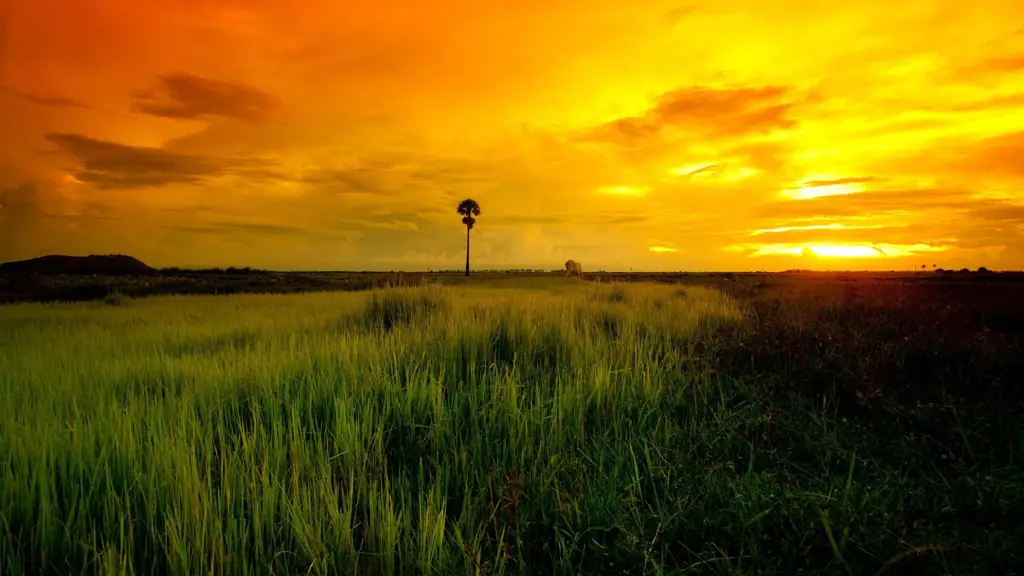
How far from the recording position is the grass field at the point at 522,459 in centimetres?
180

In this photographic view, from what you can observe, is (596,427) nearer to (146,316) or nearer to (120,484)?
(120,484)

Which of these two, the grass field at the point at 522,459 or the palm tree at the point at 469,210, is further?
the palm tree at the point at 469,210

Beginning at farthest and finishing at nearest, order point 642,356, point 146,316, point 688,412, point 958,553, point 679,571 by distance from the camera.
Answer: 1. point 146,316
2. point 642,356
3. point 688,412
4. point 679,571
5. point 958,553

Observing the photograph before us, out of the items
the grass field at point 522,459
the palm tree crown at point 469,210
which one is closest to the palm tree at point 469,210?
the palm tree crown at point 469,210

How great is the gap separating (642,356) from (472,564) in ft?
11.6

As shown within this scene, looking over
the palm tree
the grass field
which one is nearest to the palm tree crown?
the palm tree

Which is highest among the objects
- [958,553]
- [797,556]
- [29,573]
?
[958,553]

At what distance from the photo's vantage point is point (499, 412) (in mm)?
3209

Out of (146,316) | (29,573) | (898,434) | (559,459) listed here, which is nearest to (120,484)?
(29,573)

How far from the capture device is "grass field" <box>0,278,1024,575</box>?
70.7 inches

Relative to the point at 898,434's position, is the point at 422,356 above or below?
above

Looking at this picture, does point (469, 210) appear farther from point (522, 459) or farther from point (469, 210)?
point (522, 459)

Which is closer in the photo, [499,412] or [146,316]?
[499,412]

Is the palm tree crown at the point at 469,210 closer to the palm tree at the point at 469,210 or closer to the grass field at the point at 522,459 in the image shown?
the palm tree at the point at 469,210
